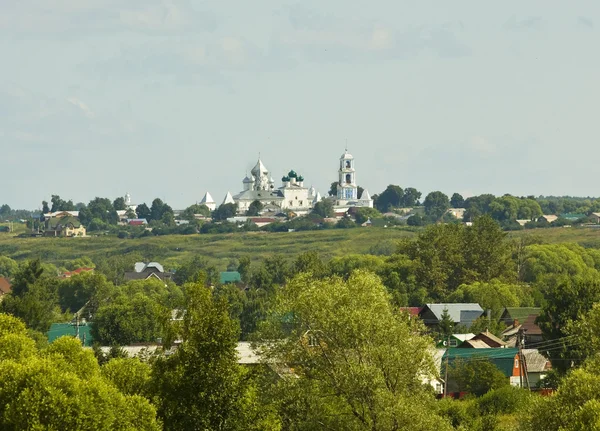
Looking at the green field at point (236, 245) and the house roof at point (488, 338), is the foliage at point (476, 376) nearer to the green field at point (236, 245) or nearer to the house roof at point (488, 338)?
the house roof at point (488, 338)

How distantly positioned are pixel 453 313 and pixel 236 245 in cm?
10009

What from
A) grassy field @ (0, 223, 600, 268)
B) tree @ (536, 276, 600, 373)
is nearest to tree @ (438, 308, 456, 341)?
tree @ (536, 276, 600, 373)

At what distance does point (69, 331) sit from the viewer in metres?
81.5

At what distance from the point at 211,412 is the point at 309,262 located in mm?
75673

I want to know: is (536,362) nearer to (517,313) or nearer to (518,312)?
(517,313)

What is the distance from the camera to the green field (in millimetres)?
169625

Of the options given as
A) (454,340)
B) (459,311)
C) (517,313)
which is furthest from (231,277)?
(454,340)

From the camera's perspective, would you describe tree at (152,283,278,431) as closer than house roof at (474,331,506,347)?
Yes

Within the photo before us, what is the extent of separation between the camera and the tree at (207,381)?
35.6 m

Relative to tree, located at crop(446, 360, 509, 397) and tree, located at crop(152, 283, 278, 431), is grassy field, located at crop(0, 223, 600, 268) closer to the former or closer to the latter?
tree, located at crop(446, 360, 509, 397)

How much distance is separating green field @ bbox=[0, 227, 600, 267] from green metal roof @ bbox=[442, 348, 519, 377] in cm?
9700

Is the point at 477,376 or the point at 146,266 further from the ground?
the point at 146,266

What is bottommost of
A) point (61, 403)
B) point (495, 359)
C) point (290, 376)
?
point (495, 359)

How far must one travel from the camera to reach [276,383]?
40.6m
